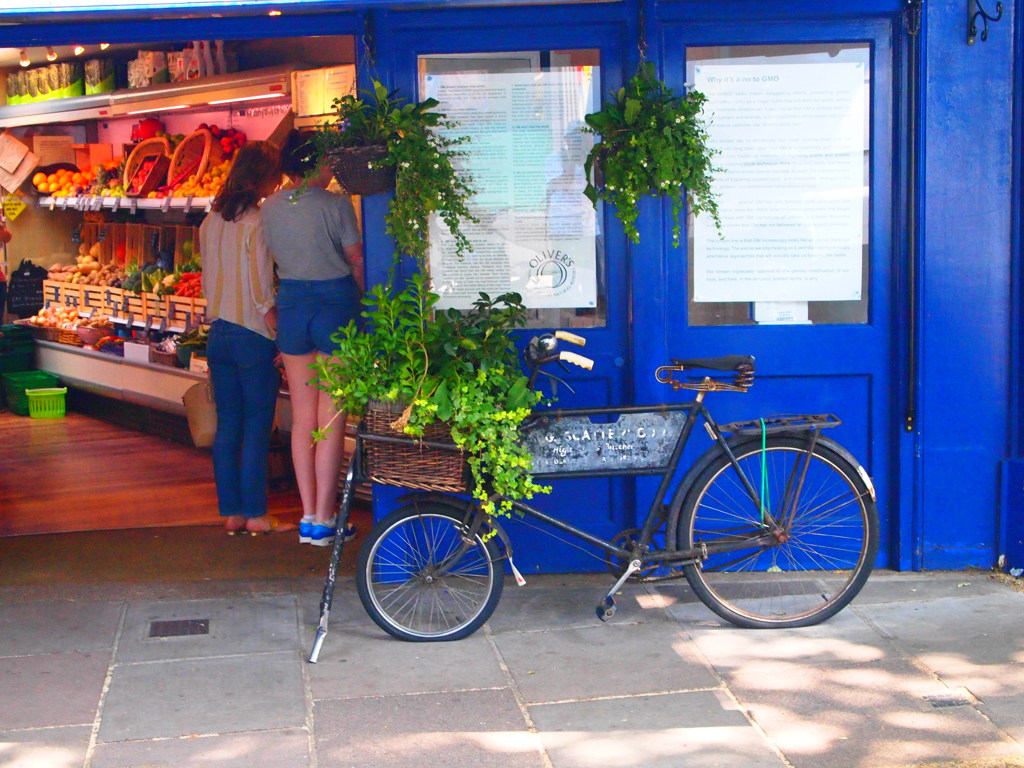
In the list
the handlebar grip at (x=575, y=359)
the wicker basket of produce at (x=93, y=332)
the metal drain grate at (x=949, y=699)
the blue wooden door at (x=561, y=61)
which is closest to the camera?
the metal drain grate at (x=949, y=699)

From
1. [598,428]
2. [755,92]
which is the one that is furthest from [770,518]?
[755,92]

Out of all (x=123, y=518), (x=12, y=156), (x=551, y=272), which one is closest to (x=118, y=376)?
(x=12, y=156)

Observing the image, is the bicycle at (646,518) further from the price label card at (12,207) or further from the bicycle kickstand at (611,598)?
the price label card at (12,207)

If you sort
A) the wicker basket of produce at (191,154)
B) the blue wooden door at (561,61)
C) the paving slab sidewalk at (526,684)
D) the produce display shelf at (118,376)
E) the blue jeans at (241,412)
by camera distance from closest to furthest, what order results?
the paving slab sidewalk at (526,684), the blue wooden door at (561,61), the blue jeans at (241,412), the wicker basket of produce at (191,154), the produce display shelf at (118,376)

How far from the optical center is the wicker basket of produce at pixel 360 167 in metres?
5.17

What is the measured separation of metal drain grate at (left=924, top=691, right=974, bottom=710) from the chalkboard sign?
9.72 metres

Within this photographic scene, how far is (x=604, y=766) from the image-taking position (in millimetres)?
3918

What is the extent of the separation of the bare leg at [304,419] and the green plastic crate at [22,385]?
5322 millimetres

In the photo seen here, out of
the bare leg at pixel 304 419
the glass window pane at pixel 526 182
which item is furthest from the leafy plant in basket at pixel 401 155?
the bare leg at pixel 304 419

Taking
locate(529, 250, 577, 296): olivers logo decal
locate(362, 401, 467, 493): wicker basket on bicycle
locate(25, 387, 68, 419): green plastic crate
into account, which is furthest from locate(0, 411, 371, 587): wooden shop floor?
locate(529, 250, 577, 296): olivers logo decal

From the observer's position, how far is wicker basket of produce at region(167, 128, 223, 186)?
900 centimetres

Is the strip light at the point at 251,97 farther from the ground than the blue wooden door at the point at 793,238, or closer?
farther from the ground

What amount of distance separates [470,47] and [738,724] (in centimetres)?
301

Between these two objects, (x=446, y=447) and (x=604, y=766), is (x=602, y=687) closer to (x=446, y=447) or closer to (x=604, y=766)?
(x=604, y=766)
